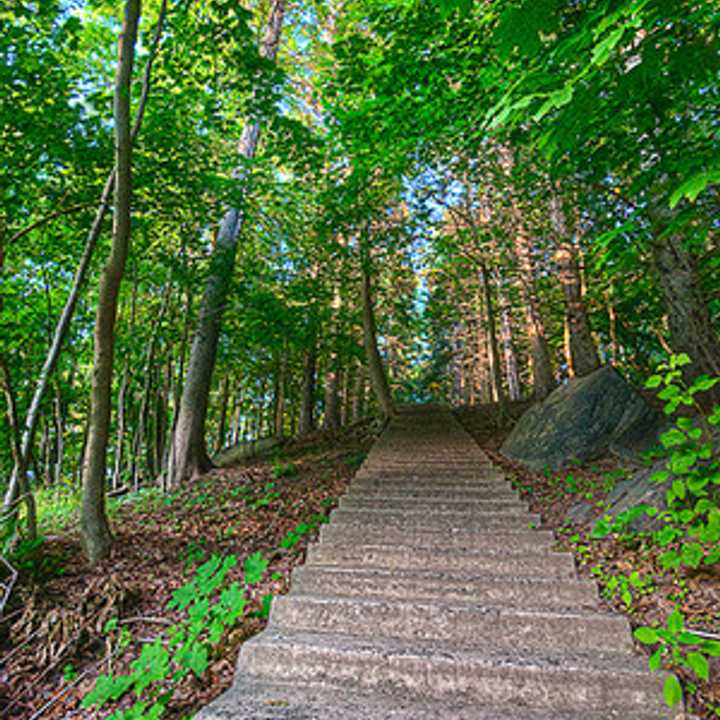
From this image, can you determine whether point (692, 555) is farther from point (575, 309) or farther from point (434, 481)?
point (575, 309)

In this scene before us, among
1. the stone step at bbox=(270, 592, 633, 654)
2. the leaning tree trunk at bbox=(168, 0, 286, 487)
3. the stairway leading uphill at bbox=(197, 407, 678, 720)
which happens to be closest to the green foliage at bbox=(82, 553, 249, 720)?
the stairway leading uphill at bbox=(197, 407, 678, 720)

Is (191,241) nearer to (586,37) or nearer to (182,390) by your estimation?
(182,390)

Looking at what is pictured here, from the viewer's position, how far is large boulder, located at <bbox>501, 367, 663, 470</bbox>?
18.2 feet

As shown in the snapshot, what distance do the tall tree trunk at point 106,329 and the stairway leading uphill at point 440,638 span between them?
2161 millimetres

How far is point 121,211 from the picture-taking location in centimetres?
397

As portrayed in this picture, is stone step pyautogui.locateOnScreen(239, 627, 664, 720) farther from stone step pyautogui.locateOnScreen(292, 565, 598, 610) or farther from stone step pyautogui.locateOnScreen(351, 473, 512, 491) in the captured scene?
stone step pyautogui.locateOnScreen(351, 473, 512, 491)

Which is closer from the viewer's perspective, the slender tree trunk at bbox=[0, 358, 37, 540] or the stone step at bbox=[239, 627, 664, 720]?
the stone step at bbox=[239, 627, 664, 720]

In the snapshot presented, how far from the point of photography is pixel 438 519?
4113mm

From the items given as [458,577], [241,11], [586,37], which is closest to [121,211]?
[241,11]

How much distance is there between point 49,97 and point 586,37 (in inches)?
197

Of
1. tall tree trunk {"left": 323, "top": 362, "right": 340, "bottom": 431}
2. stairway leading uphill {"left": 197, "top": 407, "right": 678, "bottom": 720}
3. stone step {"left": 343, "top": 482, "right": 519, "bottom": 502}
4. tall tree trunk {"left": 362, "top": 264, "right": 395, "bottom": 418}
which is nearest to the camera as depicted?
stairway leading uphill {"left": 197, "top": 407, "right": 678, "bottom": 720}

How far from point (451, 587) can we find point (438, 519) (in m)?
1.19

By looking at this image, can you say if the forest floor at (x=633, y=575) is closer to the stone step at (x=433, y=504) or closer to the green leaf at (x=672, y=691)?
the stone step at (x=433, y=504)

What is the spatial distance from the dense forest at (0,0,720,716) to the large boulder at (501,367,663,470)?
0.79 meters
